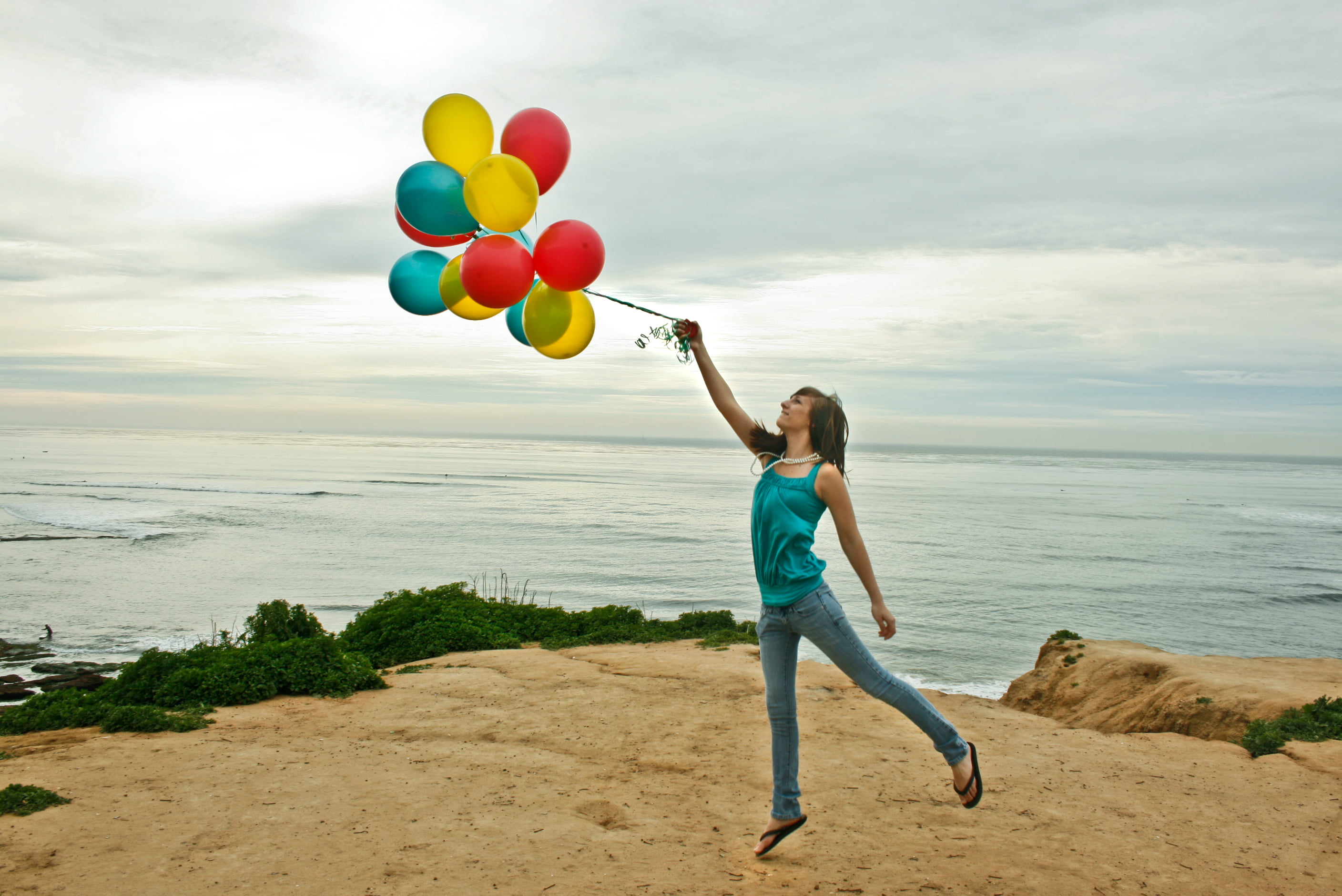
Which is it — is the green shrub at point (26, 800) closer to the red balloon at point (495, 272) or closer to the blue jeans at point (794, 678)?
the red balloon at point (495, 272)

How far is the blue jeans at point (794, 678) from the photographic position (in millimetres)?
3721

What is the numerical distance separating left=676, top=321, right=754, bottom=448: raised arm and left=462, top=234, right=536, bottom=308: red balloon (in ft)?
3.22

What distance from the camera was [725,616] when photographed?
12.6 metres

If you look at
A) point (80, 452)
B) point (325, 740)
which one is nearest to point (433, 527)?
point (325, 740)

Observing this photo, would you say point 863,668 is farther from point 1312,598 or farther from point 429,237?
point 1312,598

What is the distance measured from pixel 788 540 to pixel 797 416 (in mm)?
632

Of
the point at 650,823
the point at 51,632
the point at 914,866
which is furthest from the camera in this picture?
the point at 51,632

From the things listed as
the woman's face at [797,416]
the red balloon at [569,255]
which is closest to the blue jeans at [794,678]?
the woman's face at [797,416]

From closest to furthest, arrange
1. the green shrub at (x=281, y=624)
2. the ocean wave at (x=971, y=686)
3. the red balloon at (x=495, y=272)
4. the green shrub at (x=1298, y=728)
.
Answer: the red balloon at (x=495, y=272) → the green shrub at (x=1298, y=728) → the green shrub at (x=281, y=624) → the ocean wave at (x=971, y=686)

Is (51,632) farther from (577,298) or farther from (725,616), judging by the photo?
(577,298)

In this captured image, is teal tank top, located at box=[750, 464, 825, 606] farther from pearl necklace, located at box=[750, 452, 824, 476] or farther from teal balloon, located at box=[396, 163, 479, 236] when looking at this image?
teal balloon, located at box=[396, 163, 479, 236]

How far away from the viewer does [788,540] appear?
373cm

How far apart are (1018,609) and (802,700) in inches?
513

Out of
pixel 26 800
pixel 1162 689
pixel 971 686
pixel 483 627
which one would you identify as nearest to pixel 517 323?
pixel 26 800
